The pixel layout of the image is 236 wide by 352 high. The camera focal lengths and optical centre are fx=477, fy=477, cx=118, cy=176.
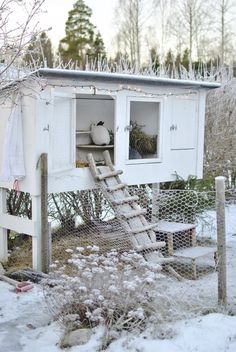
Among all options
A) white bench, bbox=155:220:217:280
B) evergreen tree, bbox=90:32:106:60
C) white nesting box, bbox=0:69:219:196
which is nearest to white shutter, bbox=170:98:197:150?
white nesting box, bbox=0:69:219:196

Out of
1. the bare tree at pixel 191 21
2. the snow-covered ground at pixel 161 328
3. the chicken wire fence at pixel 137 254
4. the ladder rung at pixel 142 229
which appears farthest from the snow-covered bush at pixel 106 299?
the bare tree at pixel 191 21

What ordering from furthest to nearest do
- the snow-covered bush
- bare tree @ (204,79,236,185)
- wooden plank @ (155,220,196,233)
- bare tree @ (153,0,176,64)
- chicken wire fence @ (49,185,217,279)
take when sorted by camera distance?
bare tree @ (153,0,176,64)
bare tree @ (204,79,236,185)
wooden plank @ (155,220,196,233)
chicken wire fence @ (49,185,217,279)
the snow-covered bush

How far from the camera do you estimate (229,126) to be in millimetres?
10555

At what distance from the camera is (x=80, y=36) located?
86.6ft

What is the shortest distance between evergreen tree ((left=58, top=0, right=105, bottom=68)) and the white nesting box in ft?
58.8

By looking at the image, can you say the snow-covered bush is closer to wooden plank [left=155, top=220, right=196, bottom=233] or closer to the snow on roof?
A: wooden plank [left=155, top=220, right=196, bottom=233]

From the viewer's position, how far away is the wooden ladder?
589 centimetres

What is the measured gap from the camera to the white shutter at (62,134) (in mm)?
5953

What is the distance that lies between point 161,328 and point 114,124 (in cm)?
357

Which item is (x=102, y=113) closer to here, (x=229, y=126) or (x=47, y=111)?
(x=47, y=111)

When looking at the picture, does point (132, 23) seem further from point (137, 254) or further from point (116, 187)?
point (137, 254)

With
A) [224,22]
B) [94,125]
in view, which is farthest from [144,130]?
[224,22]

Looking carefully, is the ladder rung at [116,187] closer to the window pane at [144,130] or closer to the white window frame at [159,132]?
the white window frame at [159,132]

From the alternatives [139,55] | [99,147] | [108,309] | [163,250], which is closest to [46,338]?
[108,309]
